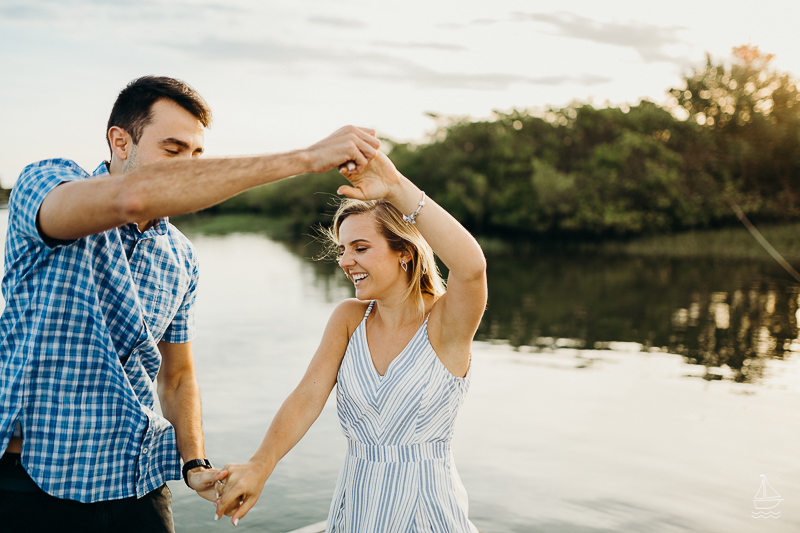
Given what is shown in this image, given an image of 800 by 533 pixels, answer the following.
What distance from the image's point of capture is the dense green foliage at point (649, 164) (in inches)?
1823

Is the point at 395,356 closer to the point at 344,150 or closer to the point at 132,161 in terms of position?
the point at 344,150

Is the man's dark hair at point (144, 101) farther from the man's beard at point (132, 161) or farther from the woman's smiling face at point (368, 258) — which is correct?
the woman's smiling face at point (368, 258)

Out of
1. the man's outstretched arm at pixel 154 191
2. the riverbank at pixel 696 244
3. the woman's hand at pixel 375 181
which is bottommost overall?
Answer: the man's outstretched arm at pixel 154 191

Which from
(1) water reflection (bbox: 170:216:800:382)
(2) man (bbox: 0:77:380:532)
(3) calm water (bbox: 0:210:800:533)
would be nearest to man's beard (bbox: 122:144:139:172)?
(2) man (bbox: 0:77:380:532)

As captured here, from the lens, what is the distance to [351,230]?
240 centimetres

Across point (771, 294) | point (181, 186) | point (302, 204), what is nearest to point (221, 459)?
point (181, 186)

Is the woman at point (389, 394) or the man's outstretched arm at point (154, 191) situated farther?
the woman at point (389, 394)

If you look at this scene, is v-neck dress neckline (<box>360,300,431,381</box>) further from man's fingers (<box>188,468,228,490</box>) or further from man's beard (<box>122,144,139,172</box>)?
man's beard (<box>122,144,139,172</box>)

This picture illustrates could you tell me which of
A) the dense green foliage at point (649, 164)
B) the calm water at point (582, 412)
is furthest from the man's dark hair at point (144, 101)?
the dense green foliage at point (649, 164)

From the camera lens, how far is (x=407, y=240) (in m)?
2.44

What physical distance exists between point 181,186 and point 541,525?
4.95 m

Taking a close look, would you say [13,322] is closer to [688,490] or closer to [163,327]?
[163,327]

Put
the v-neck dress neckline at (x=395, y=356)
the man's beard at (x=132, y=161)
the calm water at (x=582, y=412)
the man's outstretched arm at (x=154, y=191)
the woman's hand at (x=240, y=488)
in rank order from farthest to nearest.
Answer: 1. the calm water at (x=582, y=412)
2. the v-neck dress neckline at (x=395, y=356)
3. the woman's hand at (x=240, y=488)
4. the man's beard at (x=132, y=161)
5. the man's outstretched arm at (x=154, y=191)

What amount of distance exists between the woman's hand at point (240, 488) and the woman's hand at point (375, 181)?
967 mm
